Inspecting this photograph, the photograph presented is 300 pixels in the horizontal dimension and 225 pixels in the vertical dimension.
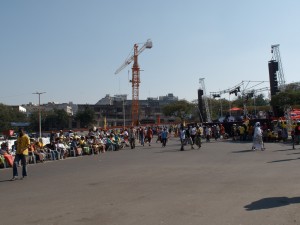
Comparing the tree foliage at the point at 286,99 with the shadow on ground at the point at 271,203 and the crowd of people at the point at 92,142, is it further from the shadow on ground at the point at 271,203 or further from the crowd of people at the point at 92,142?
the shadow on ground at the point at 271,203

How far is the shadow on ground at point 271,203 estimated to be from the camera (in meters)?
7.59

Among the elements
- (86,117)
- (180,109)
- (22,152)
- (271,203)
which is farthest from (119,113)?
(271,203)

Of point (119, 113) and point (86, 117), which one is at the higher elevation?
point (119, 113)

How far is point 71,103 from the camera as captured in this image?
194 meters

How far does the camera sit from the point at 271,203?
7879 millimetres

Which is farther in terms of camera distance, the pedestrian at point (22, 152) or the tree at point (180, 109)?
the tree at point (180, 109)

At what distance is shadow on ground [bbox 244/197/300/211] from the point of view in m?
7.59

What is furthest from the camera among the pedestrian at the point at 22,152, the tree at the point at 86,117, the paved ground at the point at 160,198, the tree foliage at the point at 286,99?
the tree at the point at 86,117

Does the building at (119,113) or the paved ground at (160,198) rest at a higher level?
the building at (119,113)

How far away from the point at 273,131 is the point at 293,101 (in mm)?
8646

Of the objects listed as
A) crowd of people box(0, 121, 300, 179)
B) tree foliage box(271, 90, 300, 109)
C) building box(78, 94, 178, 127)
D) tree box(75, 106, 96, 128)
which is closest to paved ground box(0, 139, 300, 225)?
crowd of people box(0, 121, 300, 179)

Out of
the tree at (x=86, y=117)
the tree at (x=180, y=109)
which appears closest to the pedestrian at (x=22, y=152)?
the tree at (x=180, y=109)

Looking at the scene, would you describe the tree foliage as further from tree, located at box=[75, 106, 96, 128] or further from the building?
the building

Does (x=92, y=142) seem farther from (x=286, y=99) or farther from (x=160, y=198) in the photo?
(x=286, y=99)
